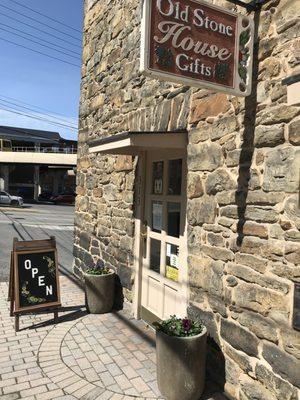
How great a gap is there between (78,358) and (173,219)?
1905mm

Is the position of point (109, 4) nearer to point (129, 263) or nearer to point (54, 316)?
point (129, 263)

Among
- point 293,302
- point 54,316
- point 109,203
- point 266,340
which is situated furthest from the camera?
point 109,203

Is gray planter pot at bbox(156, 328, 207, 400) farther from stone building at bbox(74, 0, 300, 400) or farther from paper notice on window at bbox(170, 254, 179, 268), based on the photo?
paper notice on window at bbox(170, 254, 179, 268)

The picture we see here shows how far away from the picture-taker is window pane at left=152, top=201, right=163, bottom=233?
514cm

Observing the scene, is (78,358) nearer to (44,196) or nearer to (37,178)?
(37,178)

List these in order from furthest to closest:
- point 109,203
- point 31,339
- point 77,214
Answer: point 77,214
point 109,203
point 31,339

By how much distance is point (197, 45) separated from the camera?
118 inches

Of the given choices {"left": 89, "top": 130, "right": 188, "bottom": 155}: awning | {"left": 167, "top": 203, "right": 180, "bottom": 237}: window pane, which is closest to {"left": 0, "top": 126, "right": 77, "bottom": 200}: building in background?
{"left": 167, "top": 203, "right": 180, "bottom": 237}: window pane

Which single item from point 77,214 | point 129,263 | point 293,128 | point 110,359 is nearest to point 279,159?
point 293,128

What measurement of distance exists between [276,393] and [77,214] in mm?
5633

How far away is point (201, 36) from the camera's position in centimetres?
300

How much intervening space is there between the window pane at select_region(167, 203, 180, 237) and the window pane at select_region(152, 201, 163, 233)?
0.69 ft

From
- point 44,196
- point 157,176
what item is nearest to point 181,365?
point 157,176

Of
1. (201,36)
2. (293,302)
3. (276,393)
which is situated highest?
(201,36)
